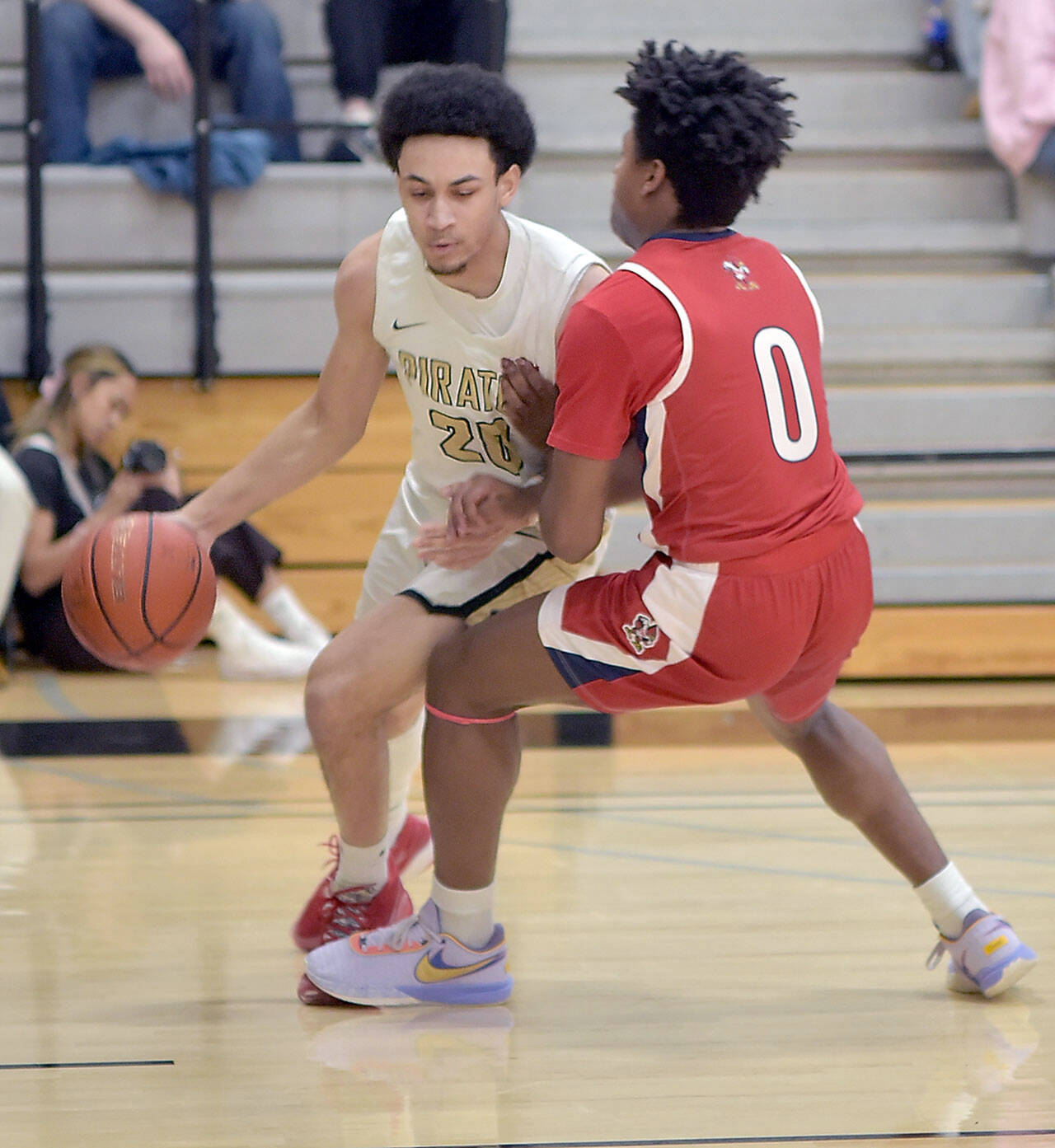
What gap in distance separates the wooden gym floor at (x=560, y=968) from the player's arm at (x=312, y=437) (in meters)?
0.73

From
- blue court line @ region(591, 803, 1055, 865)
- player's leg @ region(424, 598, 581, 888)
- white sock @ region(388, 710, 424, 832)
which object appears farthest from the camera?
blue court line @ region(591, 803, 1055, 865)

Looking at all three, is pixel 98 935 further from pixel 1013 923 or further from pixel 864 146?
pixel 864 146

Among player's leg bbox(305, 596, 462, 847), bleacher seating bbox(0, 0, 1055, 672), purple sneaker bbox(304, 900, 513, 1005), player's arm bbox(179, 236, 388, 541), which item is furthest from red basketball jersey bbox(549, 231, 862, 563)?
bleacher seating bbox(0, 0, 1055, 672)

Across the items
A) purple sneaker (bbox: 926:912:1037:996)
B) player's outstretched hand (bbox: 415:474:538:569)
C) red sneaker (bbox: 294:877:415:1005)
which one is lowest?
red sneaker (bbox: 294:877:415:1005)

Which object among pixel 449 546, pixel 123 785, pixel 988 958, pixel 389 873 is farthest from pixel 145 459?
A: pixel 988 958

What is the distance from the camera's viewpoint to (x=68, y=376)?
5254mm

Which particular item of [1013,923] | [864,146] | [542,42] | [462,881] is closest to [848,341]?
[864,146]

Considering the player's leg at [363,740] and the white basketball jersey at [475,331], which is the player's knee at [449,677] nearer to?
the player's leg at [363,740]

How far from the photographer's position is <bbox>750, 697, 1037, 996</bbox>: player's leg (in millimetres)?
2326

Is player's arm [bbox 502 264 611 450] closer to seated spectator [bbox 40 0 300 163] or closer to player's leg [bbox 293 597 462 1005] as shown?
player's leg [bbox 293 597 462 1005]

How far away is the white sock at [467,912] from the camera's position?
2295 millimetres

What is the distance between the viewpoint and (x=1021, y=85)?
5812 millimetres

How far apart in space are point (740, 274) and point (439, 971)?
110 centimetres

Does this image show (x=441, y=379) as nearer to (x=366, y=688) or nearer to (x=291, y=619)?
(x=366, y=688)
